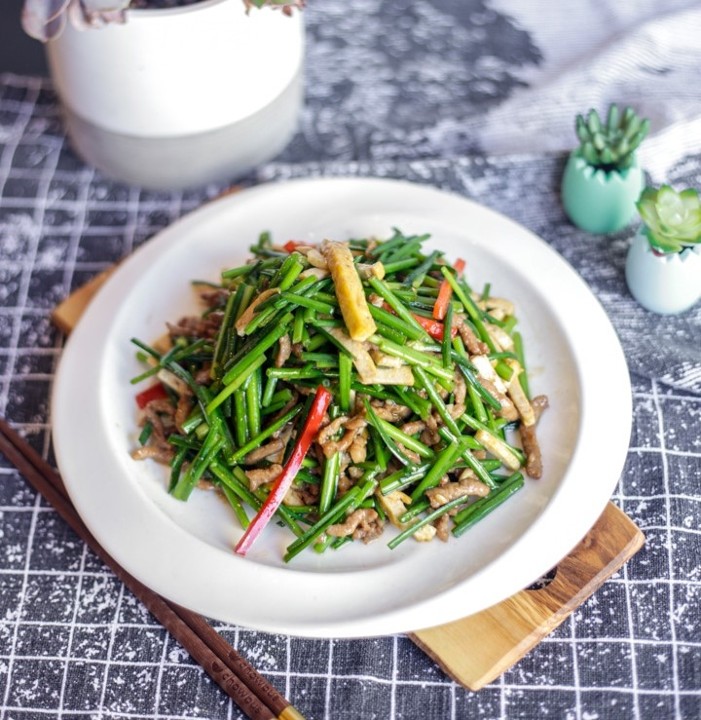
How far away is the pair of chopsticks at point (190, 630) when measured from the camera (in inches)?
77.5

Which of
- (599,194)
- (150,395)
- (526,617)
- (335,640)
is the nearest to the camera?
(526,617)

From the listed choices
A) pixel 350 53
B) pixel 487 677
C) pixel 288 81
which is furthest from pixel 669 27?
pixel 487 677

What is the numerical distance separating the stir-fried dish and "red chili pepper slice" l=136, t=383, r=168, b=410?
0.14m

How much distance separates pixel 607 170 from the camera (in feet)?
8.79

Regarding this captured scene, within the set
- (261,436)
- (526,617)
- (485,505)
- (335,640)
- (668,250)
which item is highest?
(668,250)

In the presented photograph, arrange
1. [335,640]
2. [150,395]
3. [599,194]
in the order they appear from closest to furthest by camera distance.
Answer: [335,640] < [150,395] < [599,194]

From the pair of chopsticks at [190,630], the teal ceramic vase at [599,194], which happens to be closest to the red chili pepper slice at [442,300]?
the teal ceramic vase at [599,194]

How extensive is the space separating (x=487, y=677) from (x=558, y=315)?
3.03 ft

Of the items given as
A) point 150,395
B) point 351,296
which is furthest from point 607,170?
point 150,395

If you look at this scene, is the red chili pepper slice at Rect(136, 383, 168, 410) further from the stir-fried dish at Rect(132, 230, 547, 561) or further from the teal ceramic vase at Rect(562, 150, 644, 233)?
the teal ceramic vase at Rect(562, 150, 644, 233)

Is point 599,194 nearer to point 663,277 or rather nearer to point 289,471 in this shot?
point 663,277

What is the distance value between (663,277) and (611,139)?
19.2 inches

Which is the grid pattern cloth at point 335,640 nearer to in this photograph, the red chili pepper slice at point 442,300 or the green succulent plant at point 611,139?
the green succulent plant at point 611,139

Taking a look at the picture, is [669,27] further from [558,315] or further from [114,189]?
[114,189]
